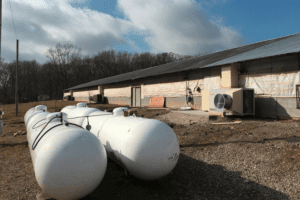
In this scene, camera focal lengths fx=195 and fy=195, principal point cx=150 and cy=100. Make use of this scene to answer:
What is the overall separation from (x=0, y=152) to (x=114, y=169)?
5.04 meters

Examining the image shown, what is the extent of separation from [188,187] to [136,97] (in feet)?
62.0

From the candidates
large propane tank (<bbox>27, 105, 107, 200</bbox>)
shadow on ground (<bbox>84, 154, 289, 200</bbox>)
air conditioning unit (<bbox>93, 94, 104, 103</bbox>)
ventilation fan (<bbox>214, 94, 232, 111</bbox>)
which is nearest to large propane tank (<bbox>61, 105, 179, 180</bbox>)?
shadow on ground (<bbox>84, 154, 289, 200</bbox>)

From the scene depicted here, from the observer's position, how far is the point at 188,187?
4.55 metres

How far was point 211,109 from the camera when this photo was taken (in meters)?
11.2

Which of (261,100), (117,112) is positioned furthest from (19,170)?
(261,100)

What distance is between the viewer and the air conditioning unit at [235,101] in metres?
10.1

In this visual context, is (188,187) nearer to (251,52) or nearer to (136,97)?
A: (251,52)

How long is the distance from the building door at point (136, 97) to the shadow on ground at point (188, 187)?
57.0 feet

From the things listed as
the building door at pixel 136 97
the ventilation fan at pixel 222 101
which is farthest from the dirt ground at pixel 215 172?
the building door at pixel 136 97

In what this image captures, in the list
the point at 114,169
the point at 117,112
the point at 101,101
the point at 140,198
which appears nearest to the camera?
the point at 140,198

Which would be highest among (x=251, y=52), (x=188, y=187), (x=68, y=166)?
(x=251, y=52)

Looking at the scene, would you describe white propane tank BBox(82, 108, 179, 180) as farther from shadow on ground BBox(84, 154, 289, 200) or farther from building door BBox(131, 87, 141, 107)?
building door BBox(131, 87, 141, 107)

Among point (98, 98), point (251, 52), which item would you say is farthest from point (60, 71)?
point (251, 52)

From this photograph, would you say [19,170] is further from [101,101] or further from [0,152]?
[101,101]
